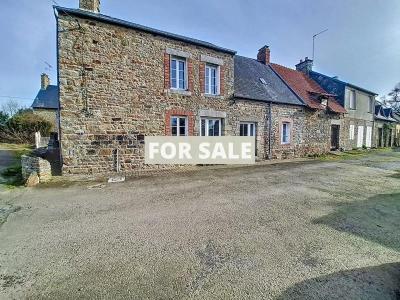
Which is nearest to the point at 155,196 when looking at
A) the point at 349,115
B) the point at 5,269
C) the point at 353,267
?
the point at 5,269

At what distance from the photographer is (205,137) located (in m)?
10.8

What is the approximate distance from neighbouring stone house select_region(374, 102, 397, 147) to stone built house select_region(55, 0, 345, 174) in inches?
734

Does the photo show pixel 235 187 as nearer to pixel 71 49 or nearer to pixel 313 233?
pixel 313 233

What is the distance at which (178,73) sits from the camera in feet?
33.6

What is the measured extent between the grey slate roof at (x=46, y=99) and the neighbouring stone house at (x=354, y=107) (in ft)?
96.8

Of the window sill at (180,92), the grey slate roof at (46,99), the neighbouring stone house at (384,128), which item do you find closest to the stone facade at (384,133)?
the neighbouring stone house at (384,128)

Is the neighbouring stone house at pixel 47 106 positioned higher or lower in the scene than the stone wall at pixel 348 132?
higher

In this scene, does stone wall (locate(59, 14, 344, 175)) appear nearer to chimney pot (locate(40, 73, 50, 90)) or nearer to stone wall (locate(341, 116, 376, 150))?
stone wall (locate(341, 116, 376, 150))

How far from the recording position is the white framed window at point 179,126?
10219 mm

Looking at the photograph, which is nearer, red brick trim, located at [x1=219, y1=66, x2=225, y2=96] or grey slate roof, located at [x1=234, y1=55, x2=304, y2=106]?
red brick trim, located at [x1=219, y1=66, x2=225, y2=96]

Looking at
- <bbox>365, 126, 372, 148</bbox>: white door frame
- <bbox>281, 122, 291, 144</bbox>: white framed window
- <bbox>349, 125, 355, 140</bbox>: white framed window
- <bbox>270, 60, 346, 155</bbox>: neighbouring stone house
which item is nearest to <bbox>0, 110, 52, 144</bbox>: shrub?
<bbox>281, 122, 291, 144</bbox>: white framed window

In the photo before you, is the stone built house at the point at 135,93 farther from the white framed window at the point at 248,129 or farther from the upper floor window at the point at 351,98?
the upper floor window at the point at 351,98

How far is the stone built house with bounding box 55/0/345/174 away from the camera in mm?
7957

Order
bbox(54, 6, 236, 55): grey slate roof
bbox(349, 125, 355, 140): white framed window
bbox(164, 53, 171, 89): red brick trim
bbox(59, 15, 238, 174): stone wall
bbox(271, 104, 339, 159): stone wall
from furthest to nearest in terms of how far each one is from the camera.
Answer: bbox(349, 125, 355, 140): white framed window < bbox(271, 104, 339, 159): stone wall < bbox(164, 53, 171, 89): red brick trim < bbox(59, 15, 238, 174): stone wall < bbox(54, 6, 236, 55): grey slate roof
